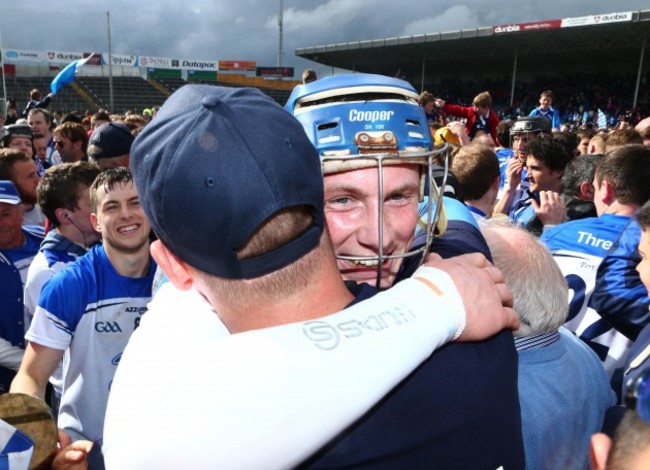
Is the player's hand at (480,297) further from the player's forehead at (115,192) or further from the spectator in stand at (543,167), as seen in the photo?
the spectator in stand at (543,167)

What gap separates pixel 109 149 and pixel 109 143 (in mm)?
50

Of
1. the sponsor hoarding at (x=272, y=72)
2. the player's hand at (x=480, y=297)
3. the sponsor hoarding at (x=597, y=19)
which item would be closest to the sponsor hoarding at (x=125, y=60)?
the sponsor hoarding at (x=272, y=72)

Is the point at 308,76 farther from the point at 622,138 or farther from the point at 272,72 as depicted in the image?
the point at 272,72

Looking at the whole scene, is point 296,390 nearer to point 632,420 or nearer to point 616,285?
point 632,420

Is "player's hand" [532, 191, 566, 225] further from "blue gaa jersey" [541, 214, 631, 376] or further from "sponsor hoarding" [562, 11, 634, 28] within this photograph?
"sponsor hoarding" [562, 11, 634, 28]

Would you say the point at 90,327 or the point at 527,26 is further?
the point at 527,26

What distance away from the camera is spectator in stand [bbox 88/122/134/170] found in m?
3.97

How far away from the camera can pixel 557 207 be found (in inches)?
143

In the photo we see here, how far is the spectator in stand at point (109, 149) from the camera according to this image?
13.0 feet

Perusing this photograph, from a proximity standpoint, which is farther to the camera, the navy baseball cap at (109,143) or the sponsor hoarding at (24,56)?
the sponsor hoarding at (24,56)

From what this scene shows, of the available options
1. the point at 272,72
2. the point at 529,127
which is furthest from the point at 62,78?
the point at 272,72

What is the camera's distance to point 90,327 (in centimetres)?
250

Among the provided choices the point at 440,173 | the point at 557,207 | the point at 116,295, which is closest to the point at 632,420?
the point at 440,173

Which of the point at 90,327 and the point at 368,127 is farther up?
the point at 368,127
